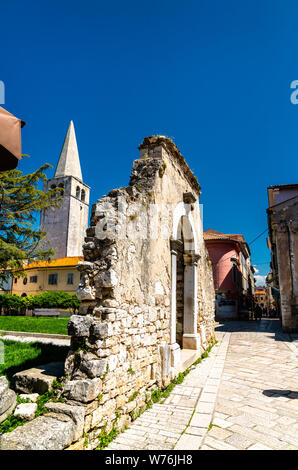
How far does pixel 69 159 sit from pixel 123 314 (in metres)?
48.6

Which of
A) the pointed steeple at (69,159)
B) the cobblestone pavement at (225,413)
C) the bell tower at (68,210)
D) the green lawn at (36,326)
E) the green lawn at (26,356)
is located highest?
the pointed steeple at (69,159)

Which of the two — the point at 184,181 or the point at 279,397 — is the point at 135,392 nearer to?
the point at 279,397

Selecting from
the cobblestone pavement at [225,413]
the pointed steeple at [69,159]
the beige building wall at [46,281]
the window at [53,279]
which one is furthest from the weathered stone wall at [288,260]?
the pointed steeple at [69,159]

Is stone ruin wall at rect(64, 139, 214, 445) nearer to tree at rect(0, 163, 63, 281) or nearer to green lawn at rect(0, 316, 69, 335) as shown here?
green lawn at rect(0, 316, 69, 335)

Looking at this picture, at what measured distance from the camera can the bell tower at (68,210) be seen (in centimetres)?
4603

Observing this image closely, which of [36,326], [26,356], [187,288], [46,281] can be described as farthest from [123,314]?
[46,281]

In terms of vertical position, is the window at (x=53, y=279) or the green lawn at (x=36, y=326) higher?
the window at (x=53, y=279)

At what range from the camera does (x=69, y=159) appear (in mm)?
48875

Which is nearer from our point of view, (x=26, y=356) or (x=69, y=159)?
(x=26, y=356)

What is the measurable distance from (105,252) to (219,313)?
21.9 metres

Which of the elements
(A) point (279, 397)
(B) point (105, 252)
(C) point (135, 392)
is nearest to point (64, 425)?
(C) point (135, 392)

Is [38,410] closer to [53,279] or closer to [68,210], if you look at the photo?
[53,279]

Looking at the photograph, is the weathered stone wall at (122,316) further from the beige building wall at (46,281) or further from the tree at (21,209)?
the beige building wall at (46,281)

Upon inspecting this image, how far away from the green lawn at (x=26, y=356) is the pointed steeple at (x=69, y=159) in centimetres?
4465
